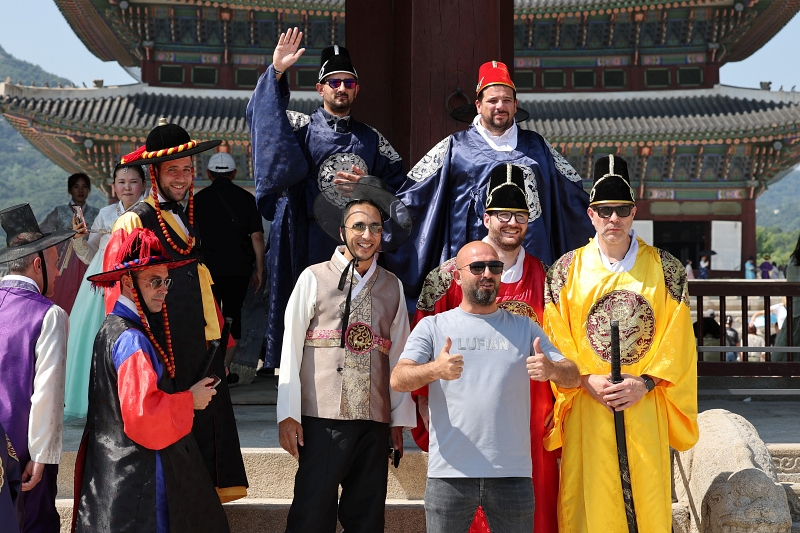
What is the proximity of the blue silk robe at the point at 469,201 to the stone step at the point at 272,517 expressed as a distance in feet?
3.22

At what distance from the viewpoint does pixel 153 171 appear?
12.0 feet

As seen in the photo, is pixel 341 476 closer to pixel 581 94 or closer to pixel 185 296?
pixel 185 296

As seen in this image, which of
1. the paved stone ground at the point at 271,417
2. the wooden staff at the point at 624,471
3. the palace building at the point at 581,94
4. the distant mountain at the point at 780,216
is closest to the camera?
the wooden staff at the point at 624,471

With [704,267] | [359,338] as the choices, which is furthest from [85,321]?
[704,267]

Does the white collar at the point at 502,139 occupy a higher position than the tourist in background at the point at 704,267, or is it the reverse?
the white collar at the point at 502,139

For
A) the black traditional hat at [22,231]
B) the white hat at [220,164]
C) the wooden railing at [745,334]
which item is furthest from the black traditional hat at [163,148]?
the wooden railing at [745,334]

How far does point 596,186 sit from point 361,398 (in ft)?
3.99

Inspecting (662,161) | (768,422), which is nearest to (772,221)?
(662,161)

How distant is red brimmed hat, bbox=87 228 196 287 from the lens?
3.07 meters

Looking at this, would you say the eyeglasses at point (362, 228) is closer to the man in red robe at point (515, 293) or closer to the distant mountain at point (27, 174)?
the man in red robe at point (515, 293)

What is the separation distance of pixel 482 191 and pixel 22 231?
195cm

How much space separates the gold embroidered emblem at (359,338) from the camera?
352 cm

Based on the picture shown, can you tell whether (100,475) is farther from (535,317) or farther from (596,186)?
(596,186)

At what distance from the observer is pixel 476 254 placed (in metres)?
3.21
